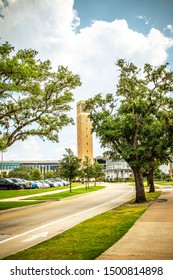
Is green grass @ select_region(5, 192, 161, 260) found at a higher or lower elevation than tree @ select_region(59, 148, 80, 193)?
lower

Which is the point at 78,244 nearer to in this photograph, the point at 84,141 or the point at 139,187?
the point at 139,187

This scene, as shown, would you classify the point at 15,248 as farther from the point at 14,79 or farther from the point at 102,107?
the point at 102,107

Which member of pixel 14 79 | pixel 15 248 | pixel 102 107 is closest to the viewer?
pixel 15 248

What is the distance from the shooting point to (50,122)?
19312mm

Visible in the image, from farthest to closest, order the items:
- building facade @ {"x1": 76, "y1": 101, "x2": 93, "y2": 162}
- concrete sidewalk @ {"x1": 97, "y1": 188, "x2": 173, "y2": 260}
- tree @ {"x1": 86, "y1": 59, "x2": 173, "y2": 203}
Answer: building facade @ {"x1": 76, "y1": 101, "x2": 93, "y2": 162}, tree @ {"x1": 86, "y1": 59, "x2": 173, "y2": 203}, concrete sidewalk @ {"x1": 97, "y1": 188, "x2": 173, "y2": 260}

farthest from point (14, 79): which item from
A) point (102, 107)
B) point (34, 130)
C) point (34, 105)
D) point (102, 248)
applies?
point (102, 248)

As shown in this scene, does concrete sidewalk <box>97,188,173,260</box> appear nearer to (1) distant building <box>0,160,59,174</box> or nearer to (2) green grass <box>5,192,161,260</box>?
(2) green grass <box>5,192,161,260</box>

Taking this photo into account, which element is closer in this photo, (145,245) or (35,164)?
(145,245)

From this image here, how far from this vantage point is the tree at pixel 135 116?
1912 cm

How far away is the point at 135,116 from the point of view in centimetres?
1970

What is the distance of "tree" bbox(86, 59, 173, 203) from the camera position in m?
19.1

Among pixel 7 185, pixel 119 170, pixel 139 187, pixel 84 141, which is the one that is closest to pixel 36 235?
pixel 139 187

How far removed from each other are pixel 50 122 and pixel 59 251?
1353cm

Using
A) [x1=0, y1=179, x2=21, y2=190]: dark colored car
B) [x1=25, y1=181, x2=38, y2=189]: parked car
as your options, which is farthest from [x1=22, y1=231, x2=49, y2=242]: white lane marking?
[x1=25, y1=181, x2=38, y2=189]: parked car
